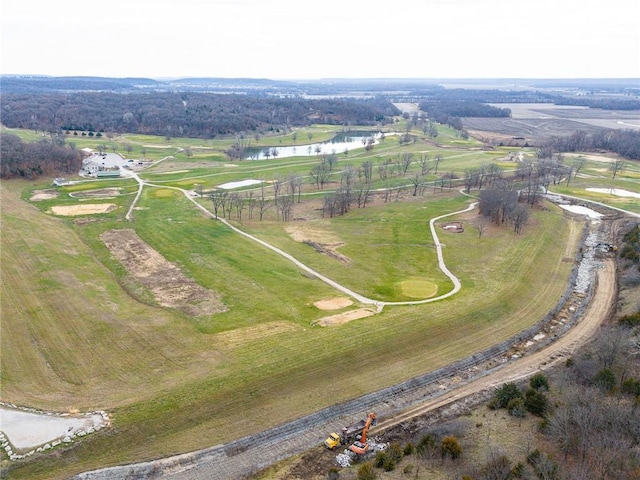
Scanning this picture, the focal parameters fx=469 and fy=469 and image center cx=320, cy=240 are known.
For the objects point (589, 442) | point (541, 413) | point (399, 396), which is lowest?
point (399, 396)

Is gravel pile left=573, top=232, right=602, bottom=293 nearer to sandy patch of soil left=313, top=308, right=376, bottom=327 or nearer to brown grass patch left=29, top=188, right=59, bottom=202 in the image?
sandy patch of soil left=313, top=308, right=376, bottom=327

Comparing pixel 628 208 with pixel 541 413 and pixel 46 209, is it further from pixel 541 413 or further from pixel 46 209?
pixel 46 209

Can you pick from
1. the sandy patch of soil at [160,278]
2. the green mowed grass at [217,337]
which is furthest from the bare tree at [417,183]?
the sandy patch of soil at [160,278]

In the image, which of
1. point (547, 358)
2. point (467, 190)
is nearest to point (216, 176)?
point (467, 190)

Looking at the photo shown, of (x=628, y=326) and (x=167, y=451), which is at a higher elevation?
(x=628, y=326)

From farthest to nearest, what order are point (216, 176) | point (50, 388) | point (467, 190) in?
point (216, 176) < point (467, 190) < point (50, 388)

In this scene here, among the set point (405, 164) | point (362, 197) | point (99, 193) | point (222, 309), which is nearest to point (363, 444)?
point (222, 309)

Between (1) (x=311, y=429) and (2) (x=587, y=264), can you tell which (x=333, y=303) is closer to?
(1) (x=311, y=429)

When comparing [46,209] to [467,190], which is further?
[467,190]
